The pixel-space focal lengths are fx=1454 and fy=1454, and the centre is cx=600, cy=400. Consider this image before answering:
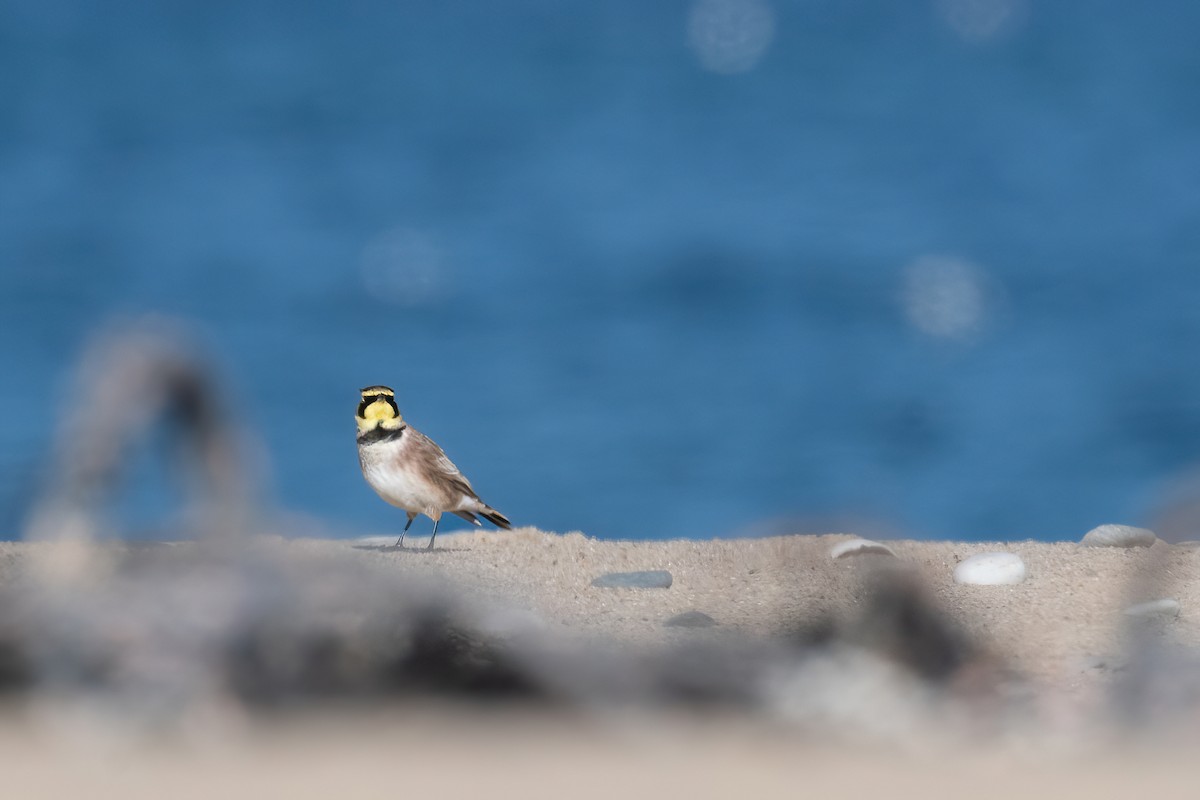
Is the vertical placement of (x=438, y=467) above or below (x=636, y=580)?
above

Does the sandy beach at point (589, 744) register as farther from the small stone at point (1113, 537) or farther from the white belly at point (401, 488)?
the white belly at point (401, 488)

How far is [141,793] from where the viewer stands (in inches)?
38.0

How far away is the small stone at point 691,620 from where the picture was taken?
1.75m

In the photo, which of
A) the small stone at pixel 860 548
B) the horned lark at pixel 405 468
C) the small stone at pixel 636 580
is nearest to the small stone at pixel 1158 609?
the small stone at pixel 860 548

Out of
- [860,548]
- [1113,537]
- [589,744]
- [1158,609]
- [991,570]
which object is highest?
[1113,537]

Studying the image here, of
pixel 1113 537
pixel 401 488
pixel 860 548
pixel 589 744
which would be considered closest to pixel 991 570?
pixel 1113 537

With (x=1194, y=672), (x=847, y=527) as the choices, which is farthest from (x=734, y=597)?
(x=1194, y=672)

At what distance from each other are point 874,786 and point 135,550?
59cm

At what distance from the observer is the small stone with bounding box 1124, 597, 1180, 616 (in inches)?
47.9

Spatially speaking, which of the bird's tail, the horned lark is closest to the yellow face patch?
the horned lark

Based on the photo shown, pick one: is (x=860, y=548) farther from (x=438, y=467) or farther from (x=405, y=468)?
(x=438, y=467)

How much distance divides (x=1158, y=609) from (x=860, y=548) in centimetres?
61

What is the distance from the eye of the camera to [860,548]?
1449mm

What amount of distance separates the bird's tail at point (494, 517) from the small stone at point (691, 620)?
2.58 meters
